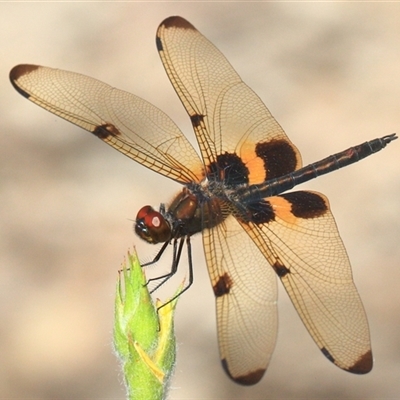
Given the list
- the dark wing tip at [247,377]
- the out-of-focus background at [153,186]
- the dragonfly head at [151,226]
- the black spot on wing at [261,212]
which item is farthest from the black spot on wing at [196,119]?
the out-of-focus background at [153,186]

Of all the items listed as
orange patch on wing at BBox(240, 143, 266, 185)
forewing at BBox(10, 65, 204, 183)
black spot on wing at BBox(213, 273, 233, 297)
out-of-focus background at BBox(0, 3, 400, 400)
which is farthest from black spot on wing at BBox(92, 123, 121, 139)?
out-of-focus background at BBox(0, 3, 400, 400)

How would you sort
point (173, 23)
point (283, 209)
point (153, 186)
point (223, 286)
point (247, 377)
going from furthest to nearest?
point (153, 186)
point (173, 23)
point (283, 209)
point (223, 286)
point (247, 377)

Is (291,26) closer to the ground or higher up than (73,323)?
higher up

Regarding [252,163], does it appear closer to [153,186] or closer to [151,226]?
[151,226]

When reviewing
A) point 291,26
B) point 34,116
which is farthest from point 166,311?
point 291,26

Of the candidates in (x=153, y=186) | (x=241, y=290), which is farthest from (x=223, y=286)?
(x=153, y=186)

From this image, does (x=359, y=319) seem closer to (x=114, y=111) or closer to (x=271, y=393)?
(x=114, y=111)
